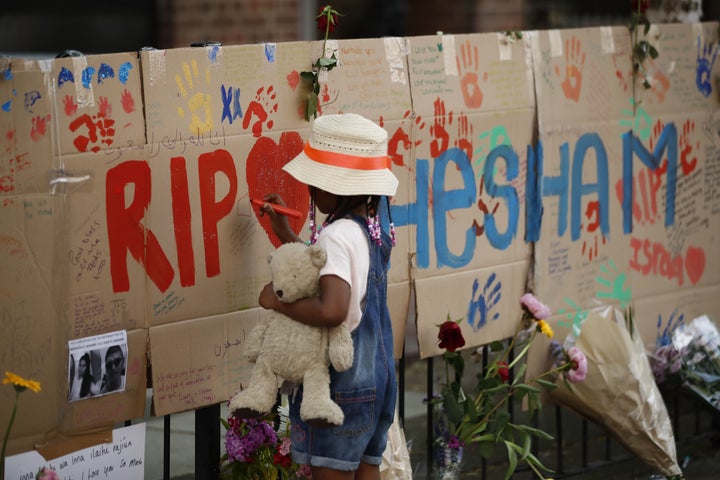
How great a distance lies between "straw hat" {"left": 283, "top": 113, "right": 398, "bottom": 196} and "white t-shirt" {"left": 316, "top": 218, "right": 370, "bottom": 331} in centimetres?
12

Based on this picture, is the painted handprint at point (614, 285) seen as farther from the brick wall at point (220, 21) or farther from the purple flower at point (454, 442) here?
the brick wall at point (220, 21)

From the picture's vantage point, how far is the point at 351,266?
331 centimetres

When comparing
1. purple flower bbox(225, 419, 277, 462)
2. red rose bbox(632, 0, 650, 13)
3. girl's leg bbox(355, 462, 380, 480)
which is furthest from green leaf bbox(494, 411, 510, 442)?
red rose bbox(632, 0, 650, 13)

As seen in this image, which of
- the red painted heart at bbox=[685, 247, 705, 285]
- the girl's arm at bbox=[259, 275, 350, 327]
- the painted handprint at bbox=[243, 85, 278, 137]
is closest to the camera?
the girl's arm at bbox=[259, 275, 350, 327]

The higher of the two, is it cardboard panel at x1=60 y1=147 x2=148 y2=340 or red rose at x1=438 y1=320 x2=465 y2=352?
cardboard panel at x1=60 y1=147 x2=148 y2=340

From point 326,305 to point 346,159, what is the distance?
450 mm

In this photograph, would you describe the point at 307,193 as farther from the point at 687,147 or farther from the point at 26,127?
the point at 687,147

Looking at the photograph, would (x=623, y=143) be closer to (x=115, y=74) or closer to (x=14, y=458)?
(x=115, y=74)

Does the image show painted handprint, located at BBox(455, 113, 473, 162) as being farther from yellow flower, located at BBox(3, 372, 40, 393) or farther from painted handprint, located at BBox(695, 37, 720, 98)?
yellow flower, located at BBox(3, 372, 40, 393)

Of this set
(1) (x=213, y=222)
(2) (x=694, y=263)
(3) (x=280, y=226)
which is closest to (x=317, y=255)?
(3) (x=280, y=226)

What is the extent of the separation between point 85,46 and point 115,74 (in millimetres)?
4782

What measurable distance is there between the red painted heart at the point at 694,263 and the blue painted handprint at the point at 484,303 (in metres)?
1.23

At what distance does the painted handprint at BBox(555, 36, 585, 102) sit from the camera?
4773mm

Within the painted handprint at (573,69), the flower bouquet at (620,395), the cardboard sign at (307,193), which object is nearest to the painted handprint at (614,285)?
the cardboard sign at (307,193)
